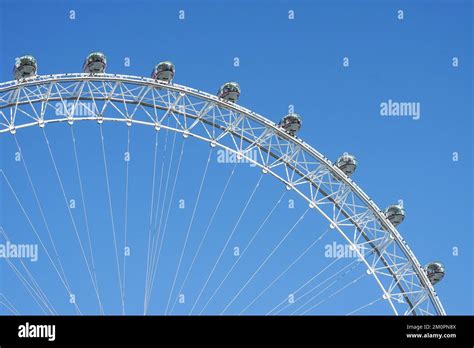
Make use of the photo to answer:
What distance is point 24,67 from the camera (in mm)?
43531

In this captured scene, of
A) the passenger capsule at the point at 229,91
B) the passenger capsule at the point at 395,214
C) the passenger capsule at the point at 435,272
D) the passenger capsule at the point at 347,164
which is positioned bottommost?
the passenger capsule at the point at 435,272

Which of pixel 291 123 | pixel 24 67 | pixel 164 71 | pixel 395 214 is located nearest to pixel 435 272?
pixel 395 214

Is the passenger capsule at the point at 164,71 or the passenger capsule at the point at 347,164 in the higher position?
the passenger capsule at the point at 164,71

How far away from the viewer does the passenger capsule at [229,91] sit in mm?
46406

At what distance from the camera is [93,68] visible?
44406 mm

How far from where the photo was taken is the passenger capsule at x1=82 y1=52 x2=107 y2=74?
145ft

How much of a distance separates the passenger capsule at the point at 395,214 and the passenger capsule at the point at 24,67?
1571 centimetres

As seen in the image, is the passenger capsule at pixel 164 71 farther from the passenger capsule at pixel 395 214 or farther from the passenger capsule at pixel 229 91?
the passenger capsule at pixel 395 214

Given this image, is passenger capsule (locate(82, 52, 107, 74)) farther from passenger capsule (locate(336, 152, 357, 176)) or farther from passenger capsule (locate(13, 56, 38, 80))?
passenger capsule (locate(336, 152, 357, 176))

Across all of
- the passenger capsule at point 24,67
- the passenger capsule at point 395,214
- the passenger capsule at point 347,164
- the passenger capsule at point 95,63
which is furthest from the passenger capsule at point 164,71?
the passenger capsule at point 395,214

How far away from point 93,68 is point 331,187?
36.8ft
